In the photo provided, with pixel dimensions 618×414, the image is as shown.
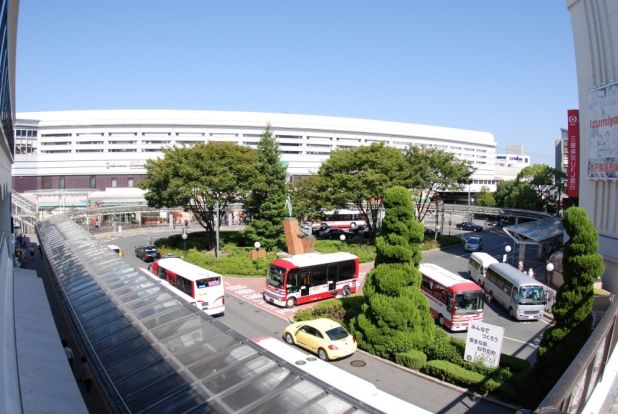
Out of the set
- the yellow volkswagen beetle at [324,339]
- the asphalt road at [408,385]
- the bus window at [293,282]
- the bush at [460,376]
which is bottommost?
the asphalt road at [408,385]

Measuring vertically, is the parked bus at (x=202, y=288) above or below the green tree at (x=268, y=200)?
below

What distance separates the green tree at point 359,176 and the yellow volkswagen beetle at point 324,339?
18365mm

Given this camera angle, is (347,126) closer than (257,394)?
No

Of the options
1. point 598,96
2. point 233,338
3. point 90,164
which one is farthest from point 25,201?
point 598,96

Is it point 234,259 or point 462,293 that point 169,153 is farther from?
point 462,293

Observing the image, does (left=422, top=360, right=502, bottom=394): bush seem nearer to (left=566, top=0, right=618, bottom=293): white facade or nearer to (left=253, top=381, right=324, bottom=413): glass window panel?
(left=253, top=381, right=324, bottom=413): glass window panel

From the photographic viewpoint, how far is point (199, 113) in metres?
69.4

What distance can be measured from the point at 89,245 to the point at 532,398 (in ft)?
60.0

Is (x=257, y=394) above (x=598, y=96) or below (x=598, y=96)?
below

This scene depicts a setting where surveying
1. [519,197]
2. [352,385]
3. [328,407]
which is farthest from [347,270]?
[519,197]

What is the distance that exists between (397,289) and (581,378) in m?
10.1

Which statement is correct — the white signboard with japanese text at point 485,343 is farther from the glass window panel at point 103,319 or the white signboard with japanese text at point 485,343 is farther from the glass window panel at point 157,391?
the glass window panel at point 103,319

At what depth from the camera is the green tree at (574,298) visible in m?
9.65

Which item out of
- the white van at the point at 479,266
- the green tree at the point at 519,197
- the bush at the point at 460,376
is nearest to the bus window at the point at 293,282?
the bush at the point at 460,376
